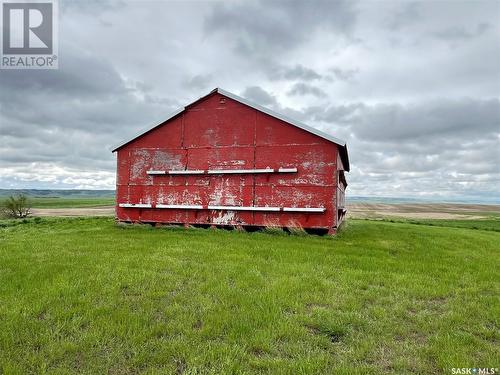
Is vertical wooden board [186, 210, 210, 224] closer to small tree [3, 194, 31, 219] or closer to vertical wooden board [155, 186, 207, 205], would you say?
vertical wooden board [155, 186, 207, 205]

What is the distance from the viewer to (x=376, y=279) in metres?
7.75

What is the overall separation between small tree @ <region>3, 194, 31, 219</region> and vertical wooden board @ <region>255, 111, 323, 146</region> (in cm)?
2856

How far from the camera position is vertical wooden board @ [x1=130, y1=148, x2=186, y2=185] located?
16641 millimetres

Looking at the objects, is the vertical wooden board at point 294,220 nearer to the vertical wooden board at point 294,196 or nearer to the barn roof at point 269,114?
the vertical wooden board at point 294,196

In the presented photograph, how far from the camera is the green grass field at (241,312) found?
163 inches

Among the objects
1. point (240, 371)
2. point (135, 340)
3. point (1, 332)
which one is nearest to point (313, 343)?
point (240, 371)

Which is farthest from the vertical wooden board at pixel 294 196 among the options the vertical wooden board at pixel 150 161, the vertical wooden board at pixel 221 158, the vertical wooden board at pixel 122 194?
the vertical wooden board at pixel 122 194

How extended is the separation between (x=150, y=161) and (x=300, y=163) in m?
7.66

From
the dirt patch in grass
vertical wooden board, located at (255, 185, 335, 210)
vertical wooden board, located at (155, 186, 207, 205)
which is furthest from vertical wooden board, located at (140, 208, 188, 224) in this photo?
the dirt patch in grass

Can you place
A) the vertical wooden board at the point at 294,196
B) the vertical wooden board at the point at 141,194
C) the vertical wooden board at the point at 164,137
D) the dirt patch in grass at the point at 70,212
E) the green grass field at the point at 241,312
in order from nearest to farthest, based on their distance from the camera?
1. the green grass field at the point at 241,312
2. the vertical wooden board at the point at 294,196
3. the vertical wooden board at the point at 164,137
4. the vertical wooden board at the point at 141,194
5. the dirt patch in grass at the point at 70,212

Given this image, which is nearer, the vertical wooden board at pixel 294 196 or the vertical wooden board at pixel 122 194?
the vertical wooden board at pixel 294 196

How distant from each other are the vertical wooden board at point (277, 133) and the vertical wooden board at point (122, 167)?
7.12 m

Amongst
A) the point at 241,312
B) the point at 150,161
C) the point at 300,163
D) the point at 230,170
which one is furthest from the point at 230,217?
the point at 241,312

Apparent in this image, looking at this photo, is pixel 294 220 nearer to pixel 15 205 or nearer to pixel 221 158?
pixel 221 158
